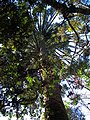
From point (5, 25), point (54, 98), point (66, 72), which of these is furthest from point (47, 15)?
point (5, 25)

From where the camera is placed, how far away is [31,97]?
6488 mm

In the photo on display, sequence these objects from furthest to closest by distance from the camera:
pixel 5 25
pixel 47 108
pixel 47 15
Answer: pixel 47 15
pixel 47 108
pixel 5 25

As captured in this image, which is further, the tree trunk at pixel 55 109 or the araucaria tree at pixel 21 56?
the tree trunk at pixel 55 109

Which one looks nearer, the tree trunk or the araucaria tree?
the araucaria tree

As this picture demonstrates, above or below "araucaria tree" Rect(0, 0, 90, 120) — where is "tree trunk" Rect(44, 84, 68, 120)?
below

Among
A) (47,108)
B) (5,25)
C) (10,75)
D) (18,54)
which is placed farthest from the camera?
(47,108)

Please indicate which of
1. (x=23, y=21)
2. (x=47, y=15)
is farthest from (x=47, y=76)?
(x=47, y=15)

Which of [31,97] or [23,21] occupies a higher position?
[23,21]

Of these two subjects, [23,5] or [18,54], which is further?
[18,54]

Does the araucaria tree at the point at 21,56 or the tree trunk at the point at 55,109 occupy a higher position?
the araucaria tree at the point at 21,56

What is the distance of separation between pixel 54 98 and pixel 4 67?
3.07 meters

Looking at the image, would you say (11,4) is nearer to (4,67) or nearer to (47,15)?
(4,67)

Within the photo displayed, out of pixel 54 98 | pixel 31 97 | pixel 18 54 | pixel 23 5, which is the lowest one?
pixel 54 98

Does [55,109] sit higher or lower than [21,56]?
lower
